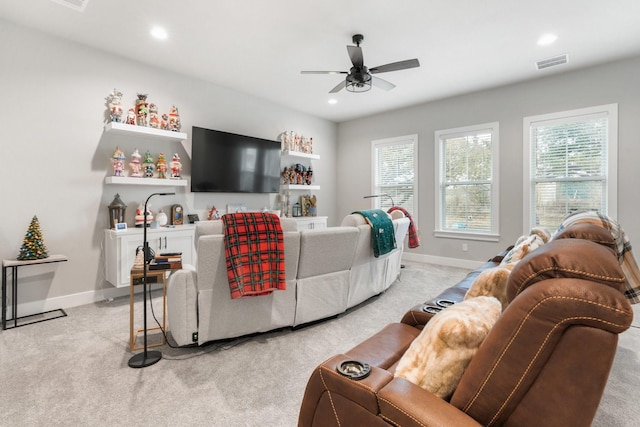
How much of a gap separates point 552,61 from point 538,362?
14.9 feet

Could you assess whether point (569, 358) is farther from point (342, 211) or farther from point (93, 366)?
point (342, 211)

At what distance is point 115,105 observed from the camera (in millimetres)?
3619

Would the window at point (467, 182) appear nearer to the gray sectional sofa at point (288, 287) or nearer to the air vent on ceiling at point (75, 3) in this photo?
the gray sectional sofa at point (288, 287)

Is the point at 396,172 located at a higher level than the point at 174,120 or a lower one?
lower

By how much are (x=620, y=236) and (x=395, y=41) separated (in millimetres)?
2763

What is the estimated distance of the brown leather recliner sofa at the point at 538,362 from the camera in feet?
2.41

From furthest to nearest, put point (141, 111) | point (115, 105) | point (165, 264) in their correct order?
point (141, 111) → point (115, 105) → point (165, 264)

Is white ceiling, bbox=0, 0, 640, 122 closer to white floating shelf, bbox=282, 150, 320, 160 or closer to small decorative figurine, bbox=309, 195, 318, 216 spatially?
white floating shelf, bbox=282, 150, 320, 160

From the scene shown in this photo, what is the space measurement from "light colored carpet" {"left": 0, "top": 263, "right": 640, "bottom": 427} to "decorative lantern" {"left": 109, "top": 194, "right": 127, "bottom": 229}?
1.15m

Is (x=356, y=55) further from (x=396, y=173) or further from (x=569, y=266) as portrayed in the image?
(x=396, y=173)

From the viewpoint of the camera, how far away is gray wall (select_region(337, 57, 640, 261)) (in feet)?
12.8

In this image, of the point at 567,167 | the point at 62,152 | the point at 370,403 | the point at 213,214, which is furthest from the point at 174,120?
the point at 567,167

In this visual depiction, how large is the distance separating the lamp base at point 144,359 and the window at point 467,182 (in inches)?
185

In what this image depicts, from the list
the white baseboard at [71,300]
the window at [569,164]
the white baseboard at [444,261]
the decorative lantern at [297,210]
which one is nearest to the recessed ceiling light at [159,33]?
the white baseboard at [71,300]
